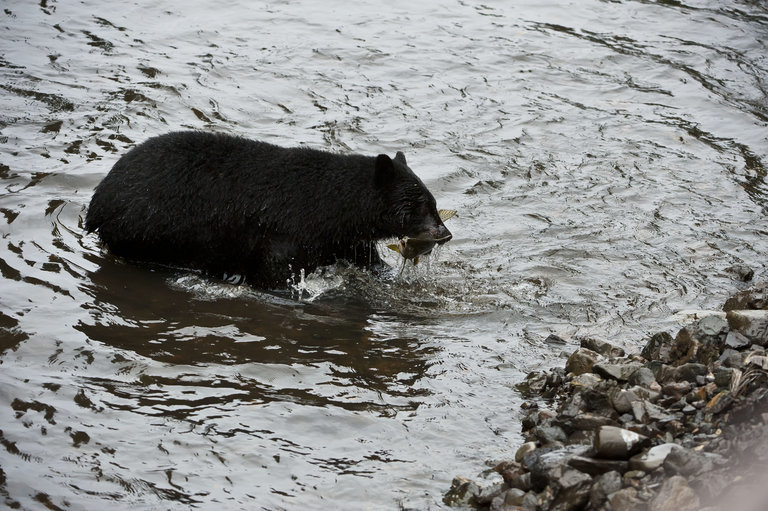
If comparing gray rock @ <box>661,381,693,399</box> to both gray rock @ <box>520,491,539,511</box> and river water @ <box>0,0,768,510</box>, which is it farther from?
gray rock @ <box>520,491,539,511</box>

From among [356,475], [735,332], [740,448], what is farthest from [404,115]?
[740,448]

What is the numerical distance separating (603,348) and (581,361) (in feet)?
1.43

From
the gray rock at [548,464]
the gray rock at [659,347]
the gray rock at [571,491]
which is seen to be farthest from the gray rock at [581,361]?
the gray rock at [571,491]

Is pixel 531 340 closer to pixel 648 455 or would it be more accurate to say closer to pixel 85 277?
pixel 648 455

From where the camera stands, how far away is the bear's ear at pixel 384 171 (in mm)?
8445

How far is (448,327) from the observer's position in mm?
7930

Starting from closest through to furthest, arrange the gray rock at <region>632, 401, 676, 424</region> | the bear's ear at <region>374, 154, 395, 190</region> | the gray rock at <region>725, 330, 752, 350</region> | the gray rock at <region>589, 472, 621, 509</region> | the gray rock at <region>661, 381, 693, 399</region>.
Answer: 1. the gray rock at <region>589, 472, 621, 509</region>
2. the gray rock at <region>632, 401, 676, 424</region>
3. the gray rock at <region>661, 381, 693, 399</region>
4. the gray rock at <region>725, 330, 752, 350</region>
5. the bear's ear at <region>374, 154, 395, 190</region>

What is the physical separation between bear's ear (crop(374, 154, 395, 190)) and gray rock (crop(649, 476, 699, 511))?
179 inches

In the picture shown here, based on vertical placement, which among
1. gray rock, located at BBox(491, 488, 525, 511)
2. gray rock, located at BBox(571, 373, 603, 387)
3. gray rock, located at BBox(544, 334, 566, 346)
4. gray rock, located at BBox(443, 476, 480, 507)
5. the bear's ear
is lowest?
gray rock, located at BBox(443, 476, 480, 507)

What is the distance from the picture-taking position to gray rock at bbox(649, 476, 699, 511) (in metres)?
4.63

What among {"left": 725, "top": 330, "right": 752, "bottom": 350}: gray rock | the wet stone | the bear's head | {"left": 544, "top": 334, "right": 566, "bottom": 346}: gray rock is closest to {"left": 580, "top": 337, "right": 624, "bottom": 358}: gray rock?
{"left": 544, "top": 334, "right": 566, "bottom": 346}: gray rock

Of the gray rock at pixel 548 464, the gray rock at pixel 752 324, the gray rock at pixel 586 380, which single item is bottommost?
the gray rock at pixel 548 464

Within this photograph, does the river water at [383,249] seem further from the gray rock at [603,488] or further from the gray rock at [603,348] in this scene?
the gray rock at [603,488]

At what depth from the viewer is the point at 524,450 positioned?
5.78m
